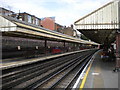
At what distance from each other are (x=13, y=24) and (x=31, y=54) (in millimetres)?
8505

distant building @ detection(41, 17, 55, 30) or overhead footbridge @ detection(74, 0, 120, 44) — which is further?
distant building @ detection(41, 17, 55, 30)

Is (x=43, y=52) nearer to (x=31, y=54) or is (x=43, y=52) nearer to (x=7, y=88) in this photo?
(x=31, y=54)

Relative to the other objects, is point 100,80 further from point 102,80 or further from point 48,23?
point 48,23

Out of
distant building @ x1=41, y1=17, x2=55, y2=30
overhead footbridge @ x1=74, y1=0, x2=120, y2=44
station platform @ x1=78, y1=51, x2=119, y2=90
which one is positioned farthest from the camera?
distant building @ x1=41, y1=17, x2=55, y2=30

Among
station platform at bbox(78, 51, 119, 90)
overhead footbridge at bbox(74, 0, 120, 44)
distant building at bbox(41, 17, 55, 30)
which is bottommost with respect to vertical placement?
station platform at bbox(78, 51, 119, 90)

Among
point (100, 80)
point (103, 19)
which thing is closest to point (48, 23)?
point (103, 19)

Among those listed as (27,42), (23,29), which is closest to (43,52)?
(27,42)

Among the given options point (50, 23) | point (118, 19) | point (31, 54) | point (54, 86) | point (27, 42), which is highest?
point (50, 23)

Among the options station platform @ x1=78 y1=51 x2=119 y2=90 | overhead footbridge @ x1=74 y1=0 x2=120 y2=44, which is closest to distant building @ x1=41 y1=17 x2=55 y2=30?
overhead footbridge @ x1=74 y1=0 x2=120 y2=44

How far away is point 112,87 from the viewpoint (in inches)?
255

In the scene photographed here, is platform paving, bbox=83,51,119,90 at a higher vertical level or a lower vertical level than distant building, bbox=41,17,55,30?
lower

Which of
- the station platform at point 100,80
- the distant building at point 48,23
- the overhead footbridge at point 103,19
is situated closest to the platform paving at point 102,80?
the station platform at point 100,80

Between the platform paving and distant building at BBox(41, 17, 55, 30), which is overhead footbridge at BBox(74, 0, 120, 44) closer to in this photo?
the platform paving

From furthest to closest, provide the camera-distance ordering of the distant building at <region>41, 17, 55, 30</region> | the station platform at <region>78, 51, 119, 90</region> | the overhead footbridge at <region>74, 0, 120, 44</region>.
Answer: the distant building at <region>41, 17, 55, 30</region> < the overhead footbridge at <region>74, 0, 120, 44</region> < the station platform at <region>78, 51, 119, 90</region>
